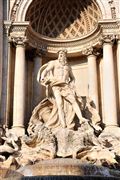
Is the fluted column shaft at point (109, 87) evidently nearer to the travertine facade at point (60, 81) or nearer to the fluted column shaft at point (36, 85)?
the travertine facade at point (60, 81)

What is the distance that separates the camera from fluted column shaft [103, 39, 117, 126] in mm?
18672

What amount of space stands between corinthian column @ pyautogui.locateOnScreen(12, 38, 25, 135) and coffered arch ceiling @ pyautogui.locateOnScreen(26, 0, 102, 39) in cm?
226

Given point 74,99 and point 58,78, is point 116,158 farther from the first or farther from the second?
point 58,78

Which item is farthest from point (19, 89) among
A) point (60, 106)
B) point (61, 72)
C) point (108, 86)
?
point (108, 86)

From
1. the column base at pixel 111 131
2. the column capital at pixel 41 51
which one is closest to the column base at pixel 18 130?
the column base at pixel 111 131

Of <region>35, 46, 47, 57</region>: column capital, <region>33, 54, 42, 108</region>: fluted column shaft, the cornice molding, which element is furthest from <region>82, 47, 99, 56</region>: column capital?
<region>33, 54, 42, 108</region>: fluted column shaft

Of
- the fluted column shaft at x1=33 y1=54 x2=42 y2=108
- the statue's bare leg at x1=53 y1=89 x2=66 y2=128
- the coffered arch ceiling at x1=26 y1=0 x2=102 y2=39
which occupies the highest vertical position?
the coffered arch ceiling at x1=26 y1=0 x2=102 y2=39

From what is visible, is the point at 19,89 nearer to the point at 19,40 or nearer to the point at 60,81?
the point at 60,81

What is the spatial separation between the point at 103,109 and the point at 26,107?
3974 millimetres

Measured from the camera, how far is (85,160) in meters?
15.9

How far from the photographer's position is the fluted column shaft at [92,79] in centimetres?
2029

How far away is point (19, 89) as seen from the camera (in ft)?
63.0

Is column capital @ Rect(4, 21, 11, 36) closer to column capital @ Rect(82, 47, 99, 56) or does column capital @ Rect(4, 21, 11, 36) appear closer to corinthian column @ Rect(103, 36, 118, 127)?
column capital @ Rect(82, 47, 99, 56)

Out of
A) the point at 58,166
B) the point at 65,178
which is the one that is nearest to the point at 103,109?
the point at 58,166
